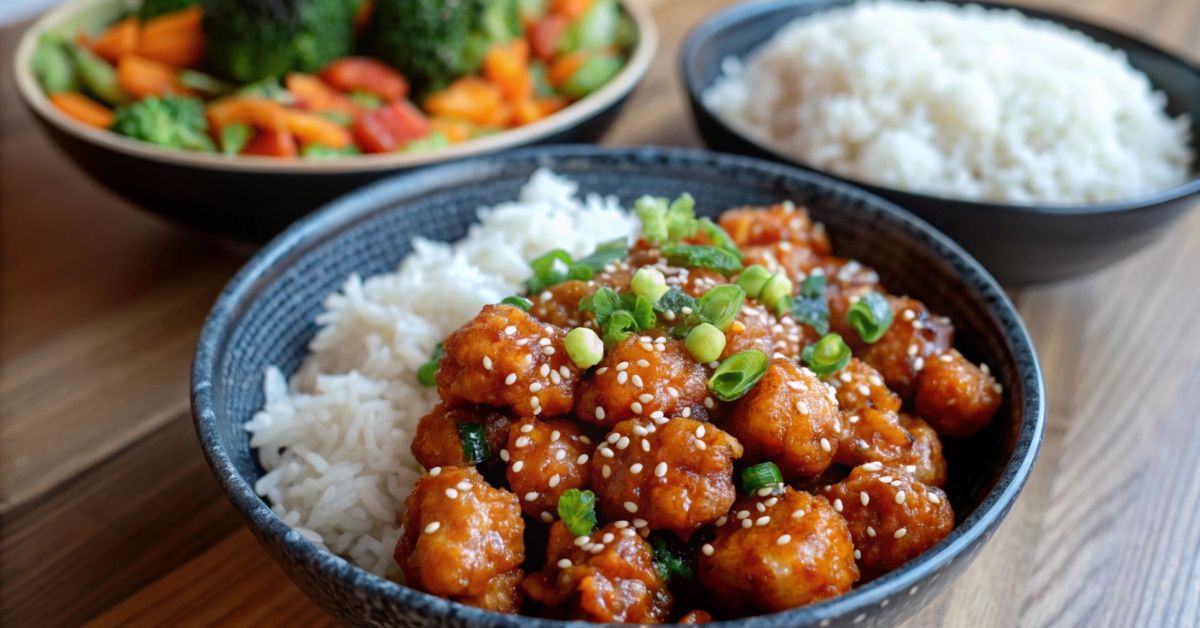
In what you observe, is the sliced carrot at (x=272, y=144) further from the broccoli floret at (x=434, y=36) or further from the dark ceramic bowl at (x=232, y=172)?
the broccoli floret at (x=434, y=36)

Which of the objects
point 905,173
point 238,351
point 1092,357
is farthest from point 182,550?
point 1092,357

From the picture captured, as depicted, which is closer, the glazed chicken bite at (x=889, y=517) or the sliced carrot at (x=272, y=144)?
the glazed chicken bite at (x=889, y=517)

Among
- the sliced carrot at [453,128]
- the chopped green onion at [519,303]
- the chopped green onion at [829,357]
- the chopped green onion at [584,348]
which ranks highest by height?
the chopped green onion at [584,348]

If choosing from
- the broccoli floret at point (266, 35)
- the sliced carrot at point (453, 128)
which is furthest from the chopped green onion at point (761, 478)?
the broccoli floret at point (266, 35)

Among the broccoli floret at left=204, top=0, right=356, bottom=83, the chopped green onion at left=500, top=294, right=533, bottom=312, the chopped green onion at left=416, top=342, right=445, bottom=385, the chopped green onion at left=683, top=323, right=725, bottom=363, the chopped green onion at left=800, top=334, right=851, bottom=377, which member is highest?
the chopped green onion at left=683, top=323, right=725, bottom=363

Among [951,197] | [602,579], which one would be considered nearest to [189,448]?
[602,579]

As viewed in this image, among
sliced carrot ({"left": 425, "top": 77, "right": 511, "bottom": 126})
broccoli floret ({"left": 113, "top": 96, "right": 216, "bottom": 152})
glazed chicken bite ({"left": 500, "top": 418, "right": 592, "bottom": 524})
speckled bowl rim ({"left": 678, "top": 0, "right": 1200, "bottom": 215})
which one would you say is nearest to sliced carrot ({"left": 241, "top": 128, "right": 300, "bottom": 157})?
broccoli floret ({"left": 113, "top": 96, "right": 216, "bottom": 152})

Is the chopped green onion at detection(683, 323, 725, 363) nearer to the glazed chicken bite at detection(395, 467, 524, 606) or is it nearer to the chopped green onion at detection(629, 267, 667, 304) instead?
the chopped green onion at detection(629, 267, 667, 304)

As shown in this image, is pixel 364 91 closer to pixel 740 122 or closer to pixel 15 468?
pixel 740 122
